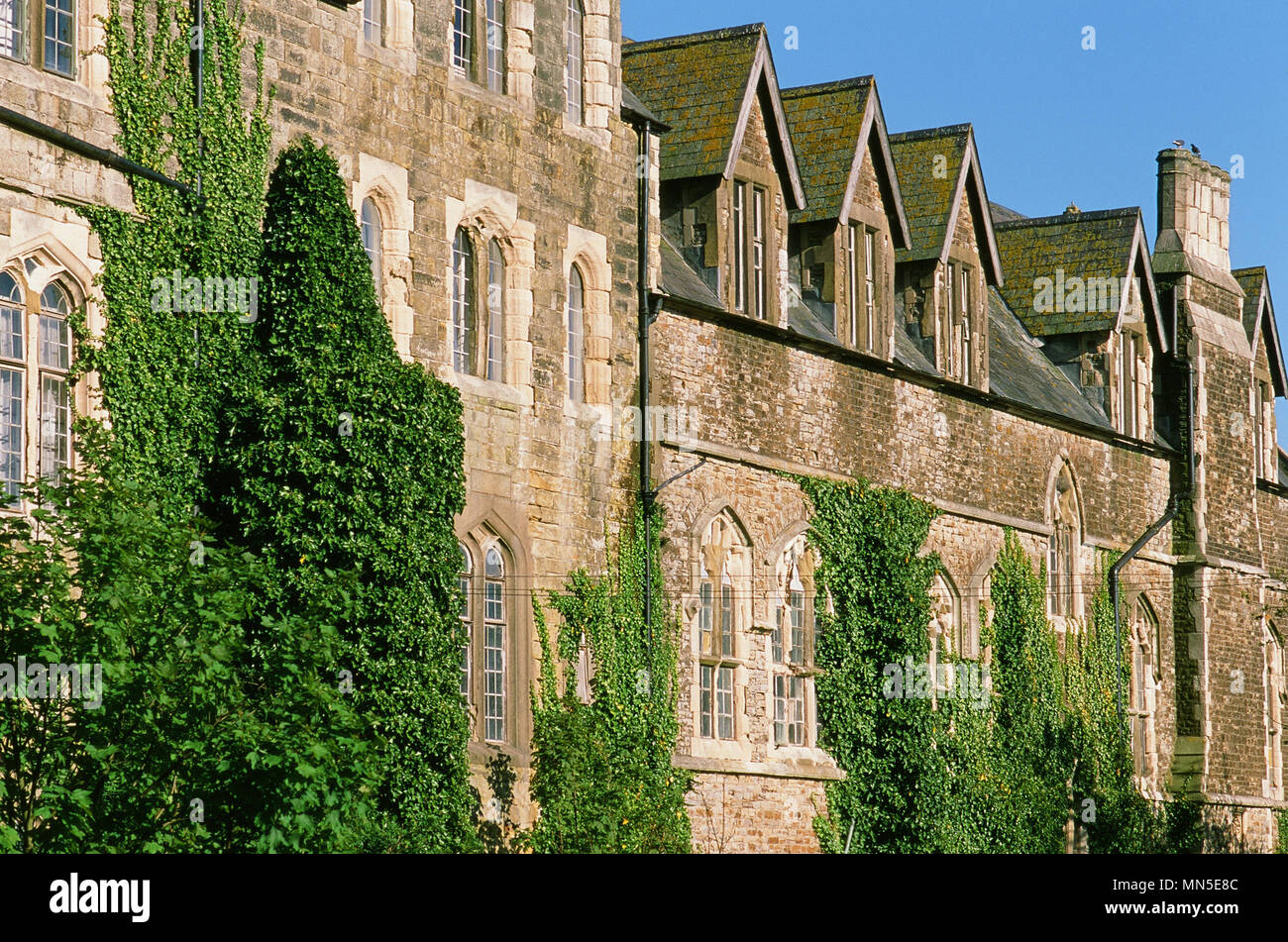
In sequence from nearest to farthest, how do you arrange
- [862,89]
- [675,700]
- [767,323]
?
1. [675,700]
2. [767,323]
3. [862,89]

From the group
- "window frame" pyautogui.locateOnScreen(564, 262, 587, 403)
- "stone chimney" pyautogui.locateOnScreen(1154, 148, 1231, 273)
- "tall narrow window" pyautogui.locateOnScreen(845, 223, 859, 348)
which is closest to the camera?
"window frame" pyautogui.locateOnScreen(564, 262, 587, 403)

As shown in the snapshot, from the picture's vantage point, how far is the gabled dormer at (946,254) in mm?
34406

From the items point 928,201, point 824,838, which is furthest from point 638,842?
point 928,201

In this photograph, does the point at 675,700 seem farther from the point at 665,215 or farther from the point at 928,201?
the point at 928,201

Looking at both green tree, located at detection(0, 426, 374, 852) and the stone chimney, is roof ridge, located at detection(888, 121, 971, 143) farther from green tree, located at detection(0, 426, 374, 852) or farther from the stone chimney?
green tree, located at detection(0, 426, 374, 852)

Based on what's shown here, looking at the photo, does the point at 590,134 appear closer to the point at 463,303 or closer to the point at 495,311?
the point at 495,311

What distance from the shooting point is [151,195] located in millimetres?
21203

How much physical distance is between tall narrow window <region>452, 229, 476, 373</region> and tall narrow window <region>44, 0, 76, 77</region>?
17.8ft

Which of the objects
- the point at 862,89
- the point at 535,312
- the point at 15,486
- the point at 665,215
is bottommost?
the point at 15,486

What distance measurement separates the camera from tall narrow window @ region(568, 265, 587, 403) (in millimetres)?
26875

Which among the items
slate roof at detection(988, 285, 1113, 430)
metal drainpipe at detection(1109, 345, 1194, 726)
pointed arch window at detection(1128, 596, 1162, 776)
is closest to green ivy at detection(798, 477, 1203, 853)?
metal drainpipe at detection(1109, 345, 1194, 726)

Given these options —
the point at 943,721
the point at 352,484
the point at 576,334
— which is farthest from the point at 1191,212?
the point at 352,484

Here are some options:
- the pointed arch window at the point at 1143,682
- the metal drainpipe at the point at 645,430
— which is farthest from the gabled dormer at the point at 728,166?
the pointed arch window at the point at 1143,682
